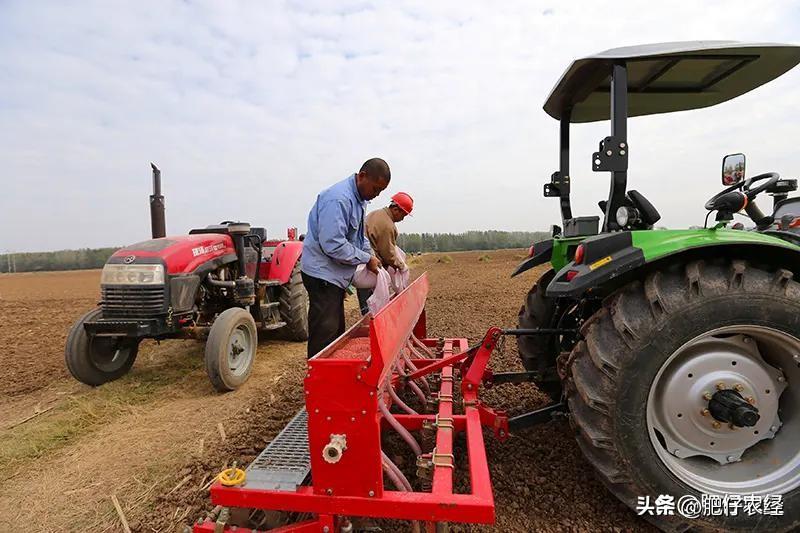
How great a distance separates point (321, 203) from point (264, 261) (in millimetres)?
2908

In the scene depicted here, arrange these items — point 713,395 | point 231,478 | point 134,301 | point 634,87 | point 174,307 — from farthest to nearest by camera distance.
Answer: point 174,307 → point 134,301 → point 634,87 → point 713,395 → point 231,478

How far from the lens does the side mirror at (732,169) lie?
106 inches

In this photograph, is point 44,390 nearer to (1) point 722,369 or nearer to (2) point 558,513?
(2) point 558,513

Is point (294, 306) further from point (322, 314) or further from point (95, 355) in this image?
point (322, 314)

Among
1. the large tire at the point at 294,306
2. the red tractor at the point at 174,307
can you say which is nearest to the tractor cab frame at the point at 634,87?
the red tractor at the point at 174,307

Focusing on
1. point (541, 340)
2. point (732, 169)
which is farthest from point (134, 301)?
point (732, 169)

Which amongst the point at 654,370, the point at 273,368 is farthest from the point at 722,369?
the point at 273,368

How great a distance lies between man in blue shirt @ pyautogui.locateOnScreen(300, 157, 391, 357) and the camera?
302cm

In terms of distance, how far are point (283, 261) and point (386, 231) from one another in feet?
5.23

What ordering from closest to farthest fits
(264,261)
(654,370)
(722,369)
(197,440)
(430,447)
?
(654,370) < (722,369) < (430,447) < (197,440) < (264,261)

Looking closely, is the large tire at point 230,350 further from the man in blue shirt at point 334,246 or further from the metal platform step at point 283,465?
the metal platform step at point 283,465

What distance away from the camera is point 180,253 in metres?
4.22

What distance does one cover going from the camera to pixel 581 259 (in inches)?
75.9

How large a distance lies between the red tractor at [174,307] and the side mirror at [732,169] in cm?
388
